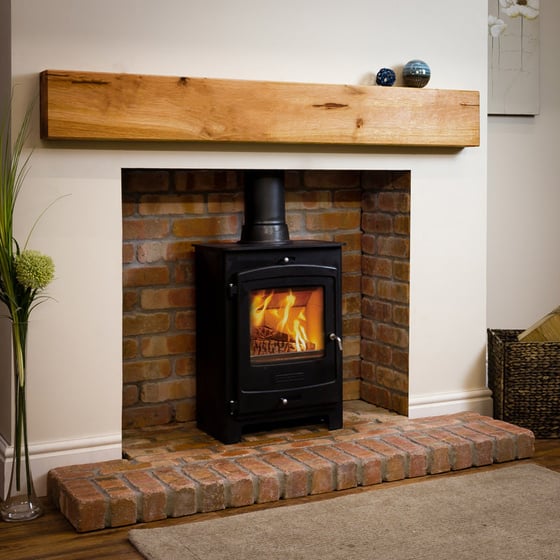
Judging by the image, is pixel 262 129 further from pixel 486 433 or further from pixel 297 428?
pixel 486 433

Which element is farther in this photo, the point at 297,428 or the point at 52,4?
the point at 297,428

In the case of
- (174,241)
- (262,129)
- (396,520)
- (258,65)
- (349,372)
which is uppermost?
(258,65)

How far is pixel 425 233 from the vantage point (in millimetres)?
3807

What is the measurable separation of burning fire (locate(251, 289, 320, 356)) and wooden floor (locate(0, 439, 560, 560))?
0.68 meters

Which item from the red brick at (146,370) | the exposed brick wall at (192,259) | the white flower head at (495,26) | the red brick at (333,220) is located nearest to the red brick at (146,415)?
the exposed brick wall at (192,259)

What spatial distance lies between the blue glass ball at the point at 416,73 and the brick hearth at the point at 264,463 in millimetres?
1332

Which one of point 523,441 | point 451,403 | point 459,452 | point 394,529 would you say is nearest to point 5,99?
point 394,529

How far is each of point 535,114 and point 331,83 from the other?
1.38m

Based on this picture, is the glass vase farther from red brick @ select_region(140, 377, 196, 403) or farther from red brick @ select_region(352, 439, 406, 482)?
red brick @ select_region(352, 439, 406, 482)

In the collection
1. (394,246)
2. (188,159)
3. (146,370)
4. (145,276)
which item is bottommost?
(146,370)

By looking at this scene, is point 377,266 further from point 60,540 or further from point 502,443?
point 60,540

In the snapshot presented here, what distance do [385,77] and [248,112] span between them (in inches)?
23.5

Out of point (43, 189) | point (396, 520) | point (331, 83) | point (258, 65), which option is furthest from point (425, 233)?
point (43, 189)

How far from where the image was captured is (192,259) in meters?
3.77
